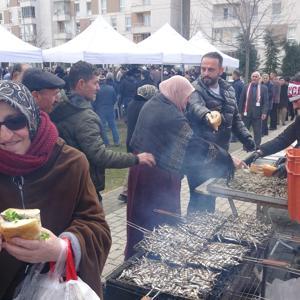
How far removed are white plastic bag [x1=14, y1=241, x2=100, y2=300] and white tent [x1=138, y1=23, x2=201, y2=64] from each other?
11.0 metres

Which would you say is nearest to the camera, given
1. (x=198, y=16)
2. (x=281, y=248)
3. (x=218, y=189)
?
(x=218, y=189)

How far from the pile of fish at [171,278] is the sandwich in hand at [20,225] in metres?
1.02

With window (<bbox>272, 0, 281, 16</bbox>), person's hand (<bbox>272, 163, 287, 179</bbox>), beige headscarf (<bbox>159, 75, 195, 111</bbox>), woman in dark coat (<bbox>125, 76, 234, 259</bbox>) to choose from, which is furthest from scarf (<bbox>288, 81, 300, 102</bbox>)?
window (<bbox>272, 0, 281, 16</bbox>)

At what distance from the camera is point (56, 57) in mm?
11320

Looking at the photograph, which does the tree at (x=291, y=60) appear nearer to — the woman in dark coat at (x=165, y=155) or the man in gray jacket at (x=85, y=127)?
the woman in dark coat at (x=165, y=155)

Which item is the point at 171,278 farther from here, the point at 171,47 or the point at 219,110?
the point at 171,47

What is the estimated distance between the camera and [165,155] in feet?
11.8

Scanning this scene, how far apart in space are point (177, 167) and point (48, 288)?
212 centimetres

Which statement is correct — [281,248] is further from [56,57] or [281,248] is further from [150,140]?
[56,57]

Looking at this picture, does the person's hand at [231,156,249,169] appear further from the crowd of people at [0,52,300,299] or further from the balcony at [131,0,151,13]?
the balcony at [131,0,151,13]

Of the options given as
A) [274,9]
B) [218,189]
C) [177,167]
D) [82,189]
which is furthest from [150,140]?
[274,9]

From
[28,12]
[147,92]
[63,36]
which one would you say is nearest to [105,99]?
[147,92]

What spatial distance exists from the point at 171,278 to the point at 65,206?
3.08ft

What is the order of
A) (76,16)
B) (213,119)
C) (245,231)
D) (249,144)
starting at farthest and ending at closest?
(76,16) → (249,144) → (213,119) → (245,231)
